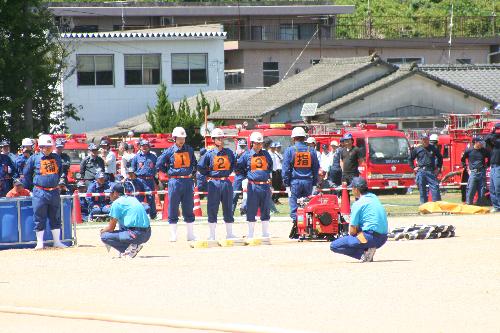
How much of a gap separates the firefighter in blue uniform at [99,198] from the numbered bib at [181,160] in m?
7.12

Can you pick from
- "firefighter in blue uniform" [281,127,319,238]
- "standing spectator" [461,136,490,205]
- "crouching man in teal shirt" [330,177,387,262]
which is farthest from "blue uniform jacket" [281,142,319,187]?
"standing spectator" [461,136,490,205]

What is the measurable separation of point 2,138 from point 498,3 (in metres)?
52.7

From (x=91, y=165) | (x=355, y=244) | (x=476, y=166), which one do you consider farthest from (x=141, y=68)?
(x=355, y=244)

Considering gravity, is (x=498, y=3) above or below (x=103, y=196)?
above

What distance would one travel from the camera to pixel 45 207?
73.9 feet

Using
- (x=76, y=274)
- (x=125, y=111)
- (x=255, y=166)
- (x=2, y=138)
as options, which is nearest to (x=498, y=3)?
(x=125, y=111)

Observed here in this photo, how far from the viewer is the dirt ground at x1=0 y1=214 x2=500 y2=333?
13.1m

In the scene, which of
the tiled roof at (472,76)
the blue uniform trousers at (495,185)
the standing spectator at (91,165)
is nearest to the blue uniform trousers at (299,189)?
the blue uniform trousers at (495,185)

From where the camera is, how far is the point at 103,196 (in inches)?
1190

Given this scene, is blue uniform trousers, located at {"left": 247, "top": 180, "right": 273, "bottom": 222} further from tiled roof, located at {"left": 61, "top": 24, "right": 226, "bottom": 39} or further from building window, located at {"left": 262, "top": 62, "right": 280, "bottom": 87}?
building window, located at {"left": 262, "top": 62, "right": 280, "bottom": 87}

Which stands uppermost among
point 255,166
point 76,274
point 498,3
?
point 498,3

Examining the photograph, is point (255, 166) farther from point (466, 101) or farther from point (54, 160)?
point (466, 101)

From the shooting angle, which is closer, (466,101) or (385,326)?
(385,326)

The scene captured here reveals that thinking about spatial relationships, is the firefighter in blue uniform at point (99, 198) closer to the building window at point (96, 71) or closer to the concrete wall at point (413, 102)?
the concrete wall at point (413, 102)
